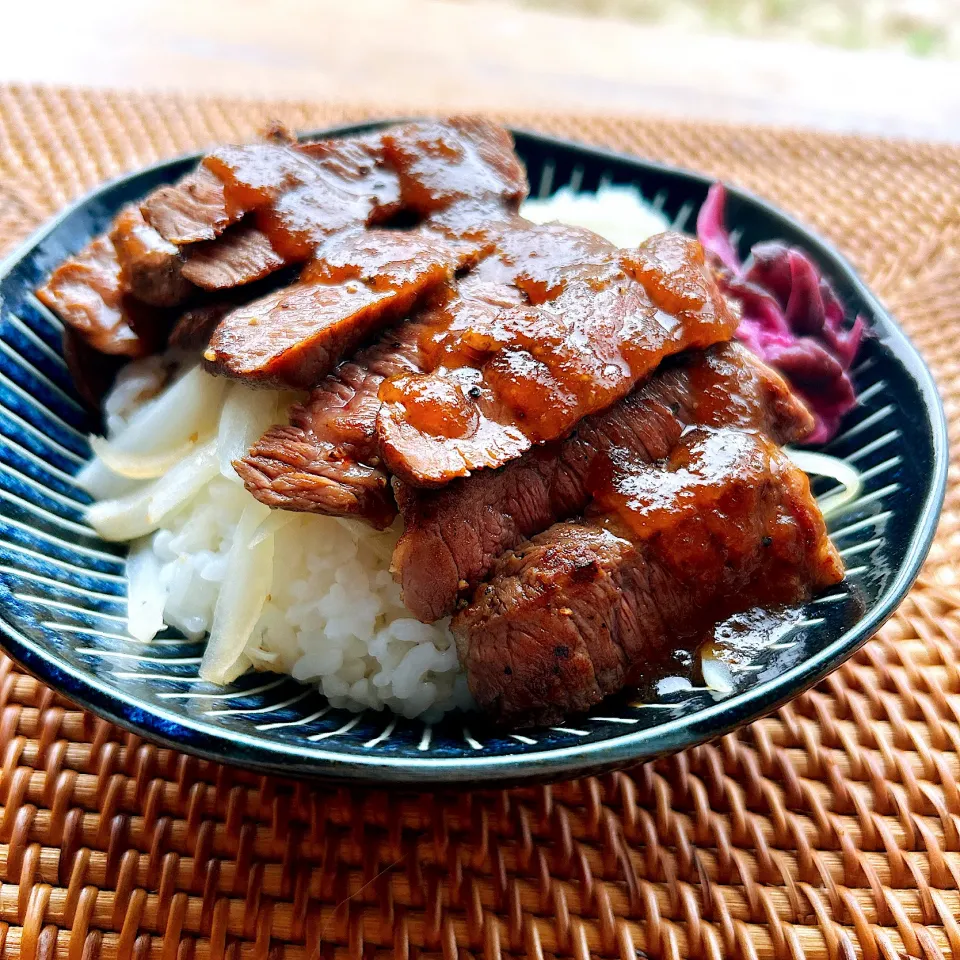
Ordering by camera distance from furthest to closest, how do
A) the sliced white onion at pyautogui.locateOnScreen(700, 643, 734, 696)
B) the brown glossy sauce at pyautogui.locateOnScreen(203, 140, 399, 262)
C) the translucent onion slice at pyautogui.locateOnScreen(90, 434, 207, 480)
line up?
the translucent onion slice at pyautogui.locateOnScreen(90, 434, 207, 480) < the brown glossy sauce at pyautogui.locateOnScreen(203, 140, 399, 262) < the sliced white onion at pyautogui.locateOnScreen(700, 643, 734, 696)

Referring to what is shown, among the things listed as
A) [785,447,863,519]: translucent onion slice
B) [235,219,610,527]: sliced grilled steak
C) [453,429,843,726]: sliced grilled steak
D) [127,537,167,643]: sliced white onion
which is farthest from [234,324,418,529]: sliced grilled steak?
[785,447,863,519]: translucent onion slice

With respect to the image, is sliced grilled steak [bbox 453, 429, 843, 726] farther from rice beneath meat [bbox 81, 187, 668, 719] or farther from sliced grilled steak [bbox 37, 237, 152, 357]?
sliced grilled steak [bbox 37, 237, 152, 357]

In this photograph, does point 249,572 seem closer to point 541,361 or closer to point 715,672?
point 541,361

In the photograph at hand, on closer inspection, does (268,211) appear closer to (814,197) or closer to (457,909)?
(457,909)

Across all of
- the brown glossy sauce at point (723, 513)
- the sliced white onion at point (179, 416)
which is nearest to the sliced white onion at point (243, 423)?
the sliced white onion at point (179, 416)

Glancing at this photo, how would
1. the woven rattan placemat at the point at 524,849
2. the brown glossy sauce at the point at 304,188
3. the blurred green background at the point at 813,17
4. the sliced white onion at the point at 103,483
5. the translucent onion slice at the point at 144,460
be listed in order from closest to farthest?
1. the woven rattan placemat at the point at 524,849
2. the brown glossy sauce at the point at 304,188
3. the translucent onion slice at the point at 144,460
4. the sliced white onion at the point at 103,483
5. the blurred green background at the point at 813,17

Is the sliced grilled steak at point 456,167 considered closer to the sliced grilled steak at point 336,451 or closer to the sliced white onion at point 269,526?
the sliced grilled steak at point 336,451

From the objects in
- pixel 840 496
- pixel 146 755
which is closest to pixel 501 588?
pixel 146 755
